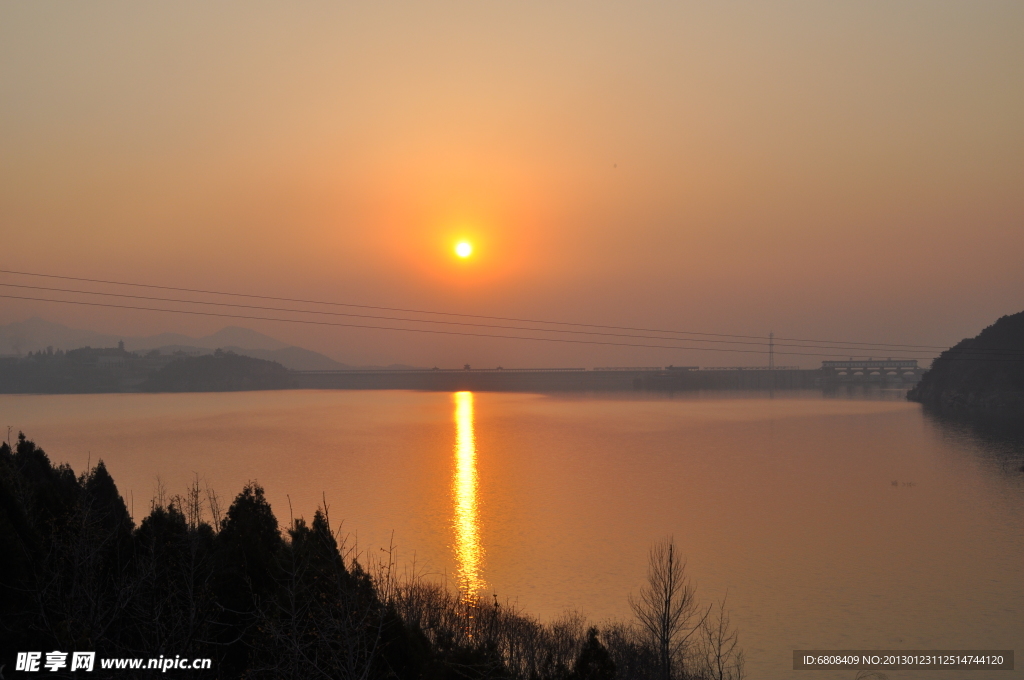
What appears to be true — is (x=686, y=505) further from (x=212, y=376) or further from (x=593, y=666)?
(x=212, y=376)

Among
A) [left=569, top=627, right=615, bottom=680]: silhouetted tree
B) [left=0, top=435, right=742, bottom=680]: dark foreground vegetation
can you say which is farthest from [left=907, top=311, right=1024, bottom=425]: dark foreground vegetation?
[left=569, top=627, right=615, bottom=680]: silhouetted tree

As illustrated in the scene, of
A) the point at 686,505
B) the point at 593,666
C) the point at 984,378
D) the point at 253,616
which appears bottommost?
the point at 593,666

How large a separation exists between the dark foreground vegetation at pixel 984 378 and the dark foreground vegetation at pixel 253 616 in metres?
53.4

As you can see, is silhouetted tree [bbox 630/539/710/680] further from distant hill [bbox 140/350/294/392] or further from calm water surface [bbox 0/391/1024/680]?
distant hill [bbox 140/350/294/392]

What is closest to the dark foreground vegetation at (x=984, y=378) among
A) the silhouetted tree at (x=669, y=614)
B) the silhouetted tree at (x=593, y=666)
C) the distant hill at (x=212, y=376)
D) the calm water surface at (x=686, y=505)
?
the calm water surface at (x=686, y=505)

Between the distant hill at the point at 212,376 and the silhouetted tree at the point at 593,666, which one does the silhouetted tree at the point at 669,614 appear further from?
the distant hill at the point at 212,376

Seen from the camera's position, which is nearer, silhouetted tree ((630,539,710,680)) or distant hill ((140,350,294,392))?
silhouetted tree ((630,539,710,680))

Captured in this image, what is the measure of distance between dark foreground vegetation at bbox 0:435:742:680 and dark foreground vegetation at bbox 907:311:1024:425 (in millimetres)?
53379

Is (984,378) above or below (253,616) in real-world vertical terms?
above

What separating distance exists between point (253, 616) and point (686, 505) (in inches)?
770

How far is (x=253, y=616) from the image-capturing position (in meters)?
8.63

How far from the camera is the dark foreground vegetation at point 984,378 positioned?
60.4 meters

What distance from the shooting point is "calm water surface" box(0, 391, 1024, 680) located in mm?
15078

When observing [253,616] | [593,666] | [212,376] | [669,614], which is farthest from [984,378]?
[212,376]
